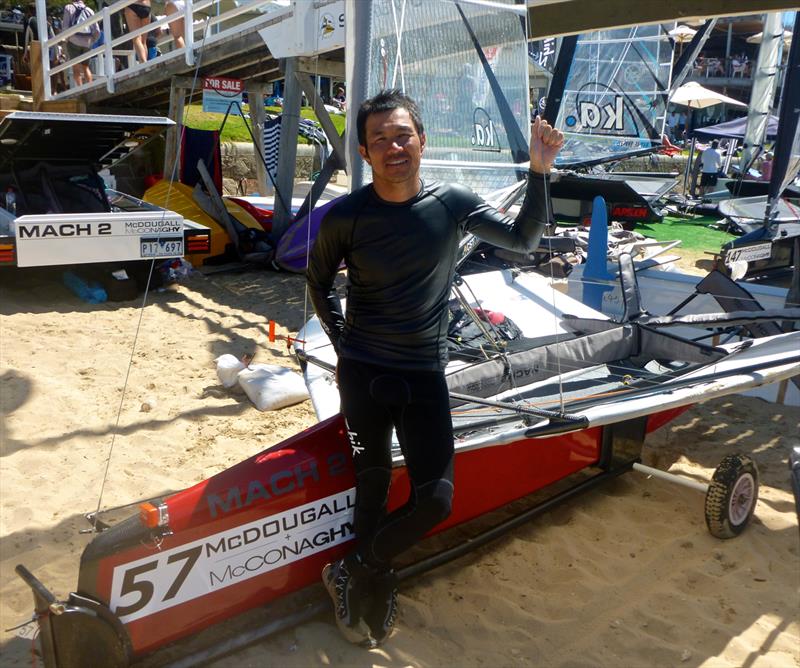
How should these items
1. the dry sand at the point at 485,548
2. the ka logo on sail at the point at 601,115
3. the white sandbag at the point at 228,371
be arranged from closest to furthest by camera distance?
the dry sand at the point at 485,548, the white sandbag at the point at 228,371, the ka logo on sail at the point at 601,115

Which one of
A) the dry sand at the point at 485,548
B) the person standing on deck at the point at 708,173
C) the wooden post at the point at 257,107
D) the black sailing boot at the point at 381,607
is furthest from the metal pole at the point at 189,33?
the person standing on deck at the point at 708,173

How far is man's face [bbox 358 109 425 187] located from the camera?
2223 millimetres

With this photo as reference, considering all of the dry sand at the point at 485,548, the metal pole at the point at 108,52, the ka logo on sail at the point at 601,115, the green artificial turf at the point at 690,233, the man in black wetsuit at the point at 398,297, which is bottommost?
the dry sand at the point at 485,548

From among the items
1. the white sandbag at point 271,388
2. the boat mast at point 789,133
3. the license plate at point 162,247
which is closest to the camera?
the white sandbag at point 271,388

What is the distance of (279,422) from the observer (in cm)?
460

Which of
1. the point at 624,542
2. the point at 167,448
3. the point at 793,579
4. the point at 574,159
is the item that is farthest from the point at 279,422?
the point at 574,159

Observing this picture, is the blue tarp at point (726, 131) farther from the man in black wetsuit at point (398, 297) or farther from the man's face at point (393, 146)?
the man's face at point (393, 146)

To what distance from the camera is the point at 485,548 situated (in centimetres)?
340

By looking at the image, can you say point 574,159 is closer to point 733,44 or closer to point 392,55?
point 392,55

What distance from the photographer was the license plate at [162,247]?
22.4ft

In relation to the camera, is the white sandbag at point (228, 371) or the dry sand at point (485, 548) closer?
the dry sand at point (485, 548)

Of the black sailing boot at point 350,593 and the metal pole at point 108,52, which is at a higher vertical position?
the metal pole at point 108,52

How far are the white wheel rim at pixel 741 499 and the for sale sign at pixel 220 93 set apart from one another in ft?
23.5

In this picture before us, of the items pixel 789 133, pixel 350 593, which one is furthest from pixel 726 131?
pixel 350 593
